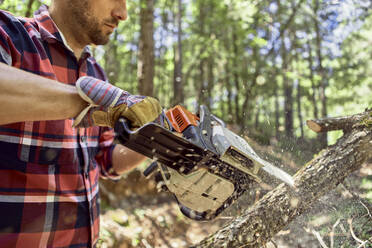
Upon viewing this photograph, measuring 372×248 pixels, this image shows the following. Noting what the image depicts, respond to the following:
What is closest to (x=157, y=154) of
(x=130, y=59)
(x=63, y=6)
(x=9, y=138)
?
(x=9, y=138)

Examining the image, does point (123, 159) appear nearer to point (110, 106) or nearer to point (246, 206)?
point (110, 106)

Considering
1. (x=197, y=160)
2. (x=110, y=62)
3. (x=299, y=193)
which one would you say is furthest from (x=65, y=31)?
(x=110, y=62)

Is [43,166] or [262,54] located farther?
[262,54]

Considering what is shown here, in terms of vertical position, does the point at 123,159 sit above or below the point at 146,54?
above

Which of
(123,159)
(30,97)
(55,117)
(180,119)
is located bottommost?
(123,159)

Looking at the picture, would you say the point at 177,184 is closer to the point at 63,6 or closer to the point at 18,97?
the point at 18,97

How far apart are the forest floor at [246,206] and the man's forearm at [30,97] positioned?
1.17 meters

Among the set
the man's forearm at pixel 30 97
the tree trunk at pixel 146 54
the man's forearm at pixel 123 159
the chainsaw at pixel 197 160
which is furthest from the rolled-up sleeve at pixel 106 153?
the tree trunk at pixel 146 54

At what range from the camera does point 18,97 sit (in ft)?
3.45

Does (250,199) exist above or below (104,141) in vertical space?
below

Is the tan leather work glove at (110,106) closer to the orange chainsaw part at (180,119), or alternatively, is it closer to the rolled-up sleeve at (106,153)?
the orange chainsaw part at (180,119)

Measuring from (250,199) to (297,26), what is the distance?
11.2 metres

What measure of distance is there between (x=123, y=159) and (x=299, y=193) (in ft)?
4.86

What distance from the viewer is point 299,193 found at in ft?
7.61
